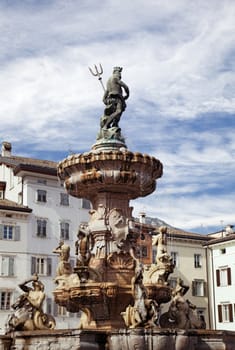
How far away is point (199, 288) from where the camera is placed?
234 feet

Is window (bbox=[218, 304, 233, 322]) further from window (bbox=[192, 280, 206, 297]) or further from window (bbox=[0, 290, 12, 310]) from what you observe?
window (bbox=[0, 290, 12, 310])

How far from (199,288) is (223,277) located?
326 centimetres

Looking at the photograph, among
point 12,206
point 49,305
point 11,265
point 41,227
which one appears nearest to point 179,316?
point 11,265

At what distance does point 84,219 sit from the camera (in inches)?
2542

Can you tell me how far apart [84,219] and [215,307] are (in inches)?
665

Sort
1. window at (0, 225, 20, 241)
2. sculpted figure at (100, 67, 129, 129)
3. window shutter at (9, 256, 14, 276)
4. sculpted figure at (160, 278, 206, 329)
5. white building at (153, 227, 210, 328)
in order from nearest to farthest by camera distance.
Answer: sculpted figure at (160, 278, 206, 329) → sculpted figure at (100, 67, 129, 129) → window shutter at (9, 256, 14, 276) → window at (0, 225, 20, 241) → white building at (153, 227, 210, 328)

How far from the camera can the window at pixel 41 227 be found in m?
60.5

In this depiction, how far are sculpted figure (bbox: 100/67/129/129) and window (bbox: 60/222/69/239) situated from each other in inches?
1610

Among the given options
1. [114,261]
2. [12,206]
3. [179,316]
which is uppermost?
[12,206]

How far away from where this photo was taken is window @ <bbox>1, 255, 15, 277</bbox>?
187ft

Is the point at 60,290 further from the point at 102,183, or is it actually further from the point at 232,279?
the point at 232,279

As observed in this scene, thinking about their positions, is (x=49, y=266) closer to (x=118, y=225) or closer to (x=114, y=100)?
(x=114, y=100)

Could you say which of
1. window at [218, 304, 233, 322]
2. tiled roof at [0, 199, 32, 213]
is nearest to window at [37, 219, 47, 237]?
tiled roof at [0, 199, 32, 213]

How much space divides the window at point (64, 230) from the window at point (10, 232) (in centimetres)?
499
